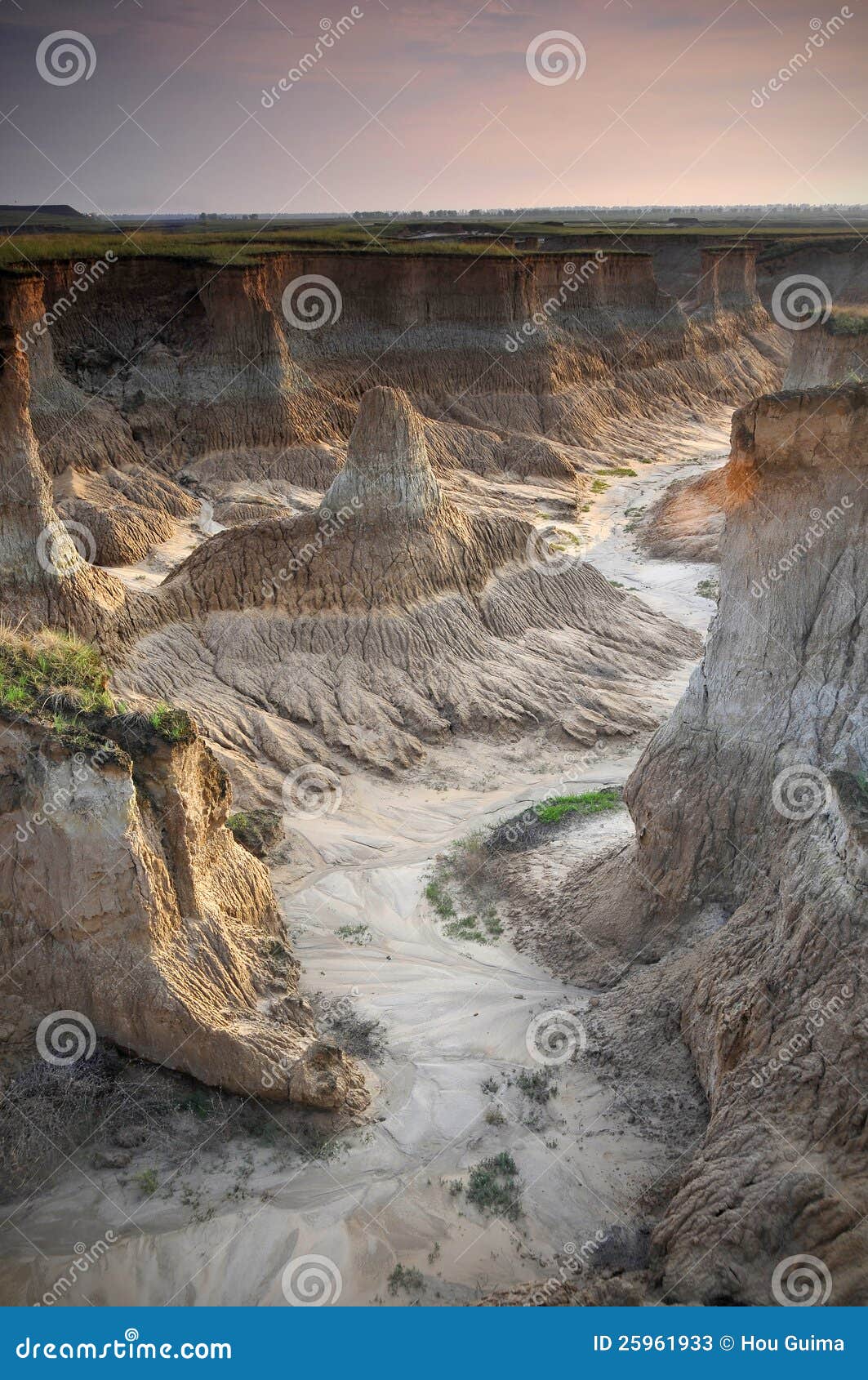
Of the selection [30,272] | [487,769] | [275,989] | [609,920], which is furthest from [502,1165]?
[30,272]

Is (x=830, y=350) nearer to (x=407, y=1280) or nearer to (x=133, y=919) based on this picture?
(x=133, y=919)

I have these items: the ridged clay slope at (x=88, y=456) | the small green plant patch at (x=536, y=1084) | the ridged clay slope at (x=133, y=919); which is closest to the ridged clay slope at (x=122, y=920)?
the ridged clay slope at (x=133, y=919)

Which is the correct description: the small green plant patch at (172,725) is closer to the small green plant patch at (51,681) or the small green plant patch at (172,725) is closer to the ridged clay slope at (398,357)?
the small green plant patch at (51,681)

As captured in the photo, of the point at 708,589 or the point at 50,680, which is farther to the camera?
the point at 708,589

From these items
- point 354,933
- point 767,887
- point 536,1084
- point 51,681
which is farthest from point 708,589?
point 51,681

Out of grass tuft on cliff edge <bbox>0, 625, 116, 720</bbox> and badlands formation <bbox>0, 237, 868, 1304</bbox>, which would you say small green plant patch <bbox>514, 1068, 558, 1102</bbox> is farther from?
grass tuft on cliff edge <bbox>0, 625, 116, 720</bbox>

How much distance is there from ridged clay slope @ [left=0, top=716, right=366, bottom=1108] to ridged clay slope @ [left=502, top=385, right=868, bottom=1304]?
10.1ft

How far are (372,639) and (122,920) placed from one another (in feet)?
30.7

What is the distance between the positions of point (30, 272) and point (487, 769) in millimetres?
20245

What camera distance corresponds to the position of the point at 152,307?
111 feet

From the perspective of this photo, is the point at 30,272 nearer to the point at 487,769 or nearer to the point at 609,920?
the point at 487,769

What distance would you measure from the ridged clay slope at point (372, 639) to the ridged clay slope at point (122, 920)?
260 inches

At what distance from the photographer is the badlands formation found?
23.4 ft

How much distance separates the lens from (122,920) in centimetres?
826
